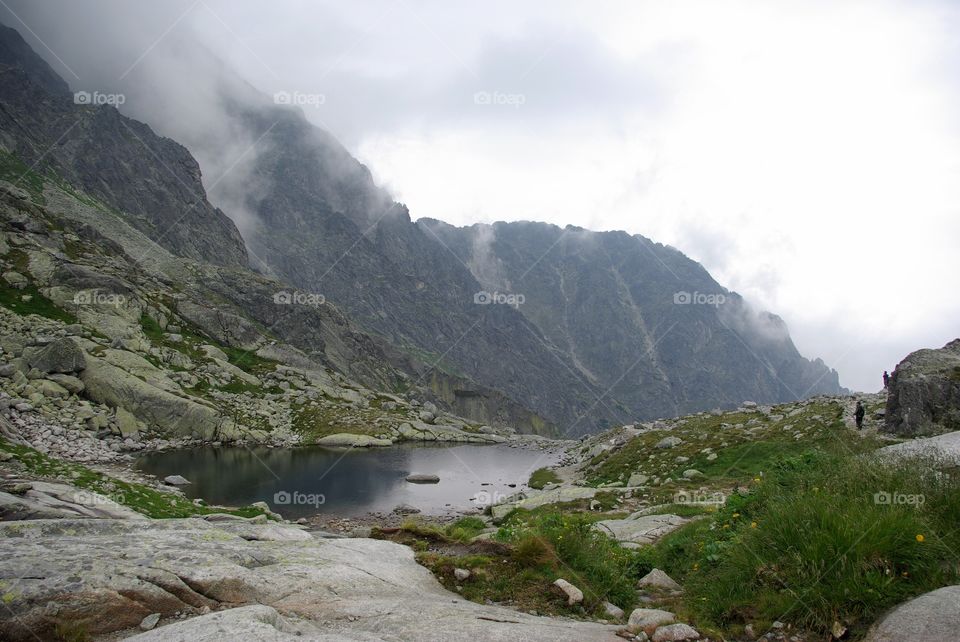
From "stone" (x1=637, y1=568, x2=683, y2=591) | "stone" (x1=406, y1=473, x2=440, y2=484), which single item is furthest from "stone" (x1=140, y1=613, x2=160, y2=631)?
"stone" (x1=406, y1=473, x2=440, y2=484)

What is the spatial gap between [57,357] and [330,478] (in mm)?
35213

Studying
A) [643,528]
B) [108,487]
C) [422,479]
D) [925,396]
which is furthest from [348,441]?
[925,396]

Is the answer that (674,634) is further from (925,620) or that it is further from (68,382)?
(68,382)

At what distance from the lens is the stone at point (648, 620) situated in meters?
7.04

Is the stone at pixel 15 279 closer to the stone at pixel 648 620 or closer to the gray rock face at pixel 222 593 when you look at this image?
the gray rock face at pixel 222 593

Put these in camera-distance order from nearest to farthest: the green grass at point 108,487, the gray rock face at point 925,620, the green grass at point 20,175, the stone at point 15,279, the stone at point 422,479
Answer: the gray rock face at point 925,620, the green grass at point 108,487, the stone at point 422,479, the stone at point 15,279, the green grass at point 20,175

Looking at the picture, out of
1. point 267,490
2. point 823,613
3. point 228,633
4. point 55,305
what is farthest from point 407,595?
point 55,305

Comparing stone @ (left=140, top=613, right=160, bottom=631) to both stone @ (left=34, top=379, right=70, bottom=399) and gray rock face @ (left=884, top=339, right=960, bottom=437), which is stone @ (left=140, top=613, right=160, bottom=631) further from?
stone @ (left=34, top=379, right=70, bottom=399)

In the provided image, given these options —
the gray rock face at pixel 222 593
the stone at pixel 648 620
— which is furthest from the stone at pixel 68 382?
the stone at pixel 648 620

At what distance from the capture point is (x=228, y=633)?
5375mm

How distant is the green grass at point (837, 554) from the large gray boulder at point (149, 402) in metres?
70.4

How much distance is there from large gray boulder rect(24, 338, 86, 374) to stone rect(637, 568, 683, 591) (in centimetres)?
6908

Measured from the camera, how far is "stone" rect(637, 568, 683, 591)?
10570mm

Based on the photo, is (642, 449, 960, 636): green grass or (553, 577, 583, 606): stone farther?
(553, 577, 583, 606): stone
